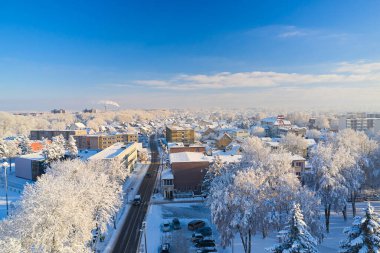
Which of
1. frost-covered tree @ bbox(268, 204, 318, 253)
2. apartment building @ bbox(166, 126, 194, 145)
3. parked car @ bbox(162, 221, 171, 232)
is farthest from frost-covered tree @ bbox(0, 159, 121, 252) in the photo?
apartment building @ bbox(166, 126, 194, 145)

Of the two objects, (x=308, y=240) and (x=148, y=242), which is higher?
(x=308, y=240)

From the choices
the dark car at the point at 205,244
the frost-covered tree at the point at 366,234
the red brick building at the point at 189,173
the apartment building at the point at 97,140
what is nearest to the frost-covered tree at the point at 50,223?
the dark car at the point at 205,244

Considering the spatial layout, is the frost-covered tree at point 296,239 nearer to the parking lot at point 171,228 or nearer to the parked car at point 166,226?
the parking lot at point 171,228

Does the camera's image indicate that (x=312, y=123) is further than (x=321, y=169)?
Yes

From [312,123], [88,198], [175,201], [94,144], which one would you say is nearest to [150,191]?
[175,201]

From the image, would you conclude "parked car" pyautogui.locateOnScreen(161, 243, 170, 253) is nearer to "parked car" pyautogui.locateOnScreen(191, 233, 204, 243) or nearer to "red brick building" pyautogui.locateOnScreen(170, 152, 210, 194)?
"parked car" pyautogui.locateOnScreen(191, 233, 204, 243)

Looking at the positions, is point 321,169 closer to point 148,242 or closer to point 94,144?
point 148,242
